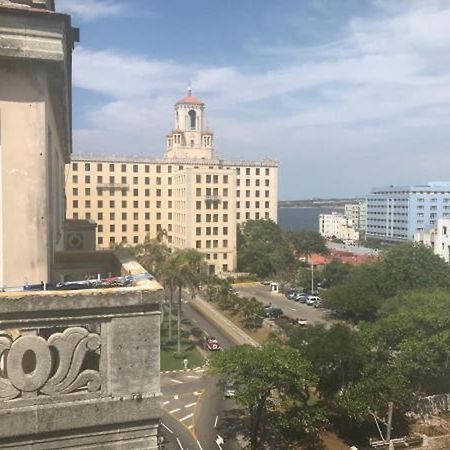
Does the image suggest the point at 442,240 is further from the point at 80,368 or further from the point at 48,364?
the point at 48,364

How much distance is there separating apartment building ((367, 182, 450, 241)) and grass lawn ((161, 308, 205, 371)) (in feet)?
303

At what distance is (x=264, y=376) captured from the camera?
23.0 m

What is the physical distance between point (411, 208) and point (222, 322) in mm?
93965

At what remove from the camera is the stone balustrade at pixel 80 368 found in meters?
4.76

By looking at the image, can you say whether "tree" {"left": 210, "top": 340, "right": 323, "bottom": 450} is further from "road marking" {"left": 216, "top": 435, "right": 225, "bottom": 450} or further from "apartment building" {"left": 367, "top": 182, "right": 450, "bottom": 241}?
"apartment building" {"left": 367, "top": 182, "right": 450, "bottom": 241}

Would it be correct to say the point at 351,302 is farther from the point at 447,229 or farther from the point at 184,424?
the point at 447,229

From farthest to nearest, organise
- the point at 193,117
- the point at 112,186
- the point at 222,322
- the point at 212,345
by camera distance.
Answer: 1. the point at 193,117
2. the point at 112,186
3. the point at 222,322
4. the point at 212,345

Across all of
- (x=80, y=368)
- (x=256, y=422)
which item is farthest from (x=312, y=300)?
(x=80, y=368)

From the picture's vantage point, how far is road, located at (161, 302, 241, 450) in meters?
25.2

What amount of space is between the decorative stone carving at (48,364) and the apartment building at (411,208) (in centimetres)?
12634

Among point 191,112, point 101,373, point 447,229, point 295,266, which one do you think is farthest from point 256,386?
point 191,112

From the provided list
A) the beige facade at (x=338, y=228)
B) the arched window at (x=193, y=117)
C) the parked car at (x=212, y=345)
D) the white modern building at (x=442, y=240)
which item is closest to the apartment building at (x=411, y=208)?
the beige facade at (x=338, y=228)

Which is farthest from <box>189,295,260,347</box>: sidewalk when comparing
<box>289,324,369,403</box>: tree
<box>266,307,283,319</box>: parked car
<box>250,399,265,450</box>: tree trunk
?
<box>250,399,265,450</box>: tree trunk

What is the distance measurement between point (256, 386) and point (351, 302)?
990 inches
